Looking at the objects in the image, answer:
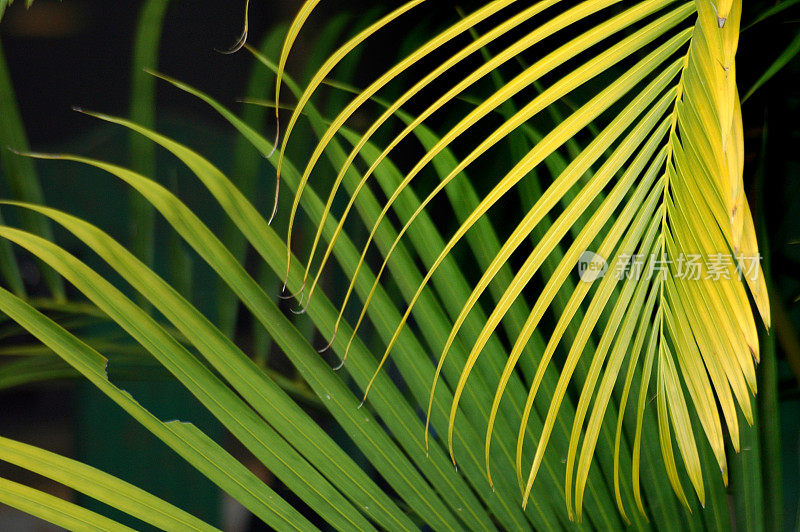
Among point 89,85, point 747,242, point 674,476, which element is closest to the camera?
point 747,242

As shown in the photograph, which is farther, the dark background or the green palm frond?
the dark background

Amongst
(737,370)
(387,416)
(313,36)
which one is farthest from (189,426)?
(313,36)

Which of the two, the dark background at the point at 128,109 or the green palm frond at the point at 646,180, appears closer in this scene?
the green palm frond at the point at 646,180

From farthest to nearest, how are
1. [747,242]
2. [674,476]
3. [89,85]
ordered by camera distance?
[89,85] → [674,476] → [747,242]

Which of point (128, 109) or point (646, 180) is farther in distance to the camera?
point (128, 109)

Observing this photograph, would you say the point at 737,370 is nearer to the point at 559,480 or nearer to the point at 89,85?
the point at 559,480

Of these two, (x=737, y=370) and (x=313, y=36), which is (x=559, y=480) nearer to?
(x=737, y=370)

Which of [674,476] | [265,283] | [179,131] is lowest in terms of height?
[674,476]

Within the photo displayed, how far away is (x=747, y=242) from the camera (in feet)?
0.86

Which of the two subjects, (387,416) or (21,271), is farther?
(21,271)

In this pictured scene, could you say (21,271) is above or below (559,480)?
above

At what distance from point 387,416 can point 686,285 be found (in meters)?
0.26

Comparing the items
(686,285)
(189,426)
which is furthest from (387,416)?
(686,285)

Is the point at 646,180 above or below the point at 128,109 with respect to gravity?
below
